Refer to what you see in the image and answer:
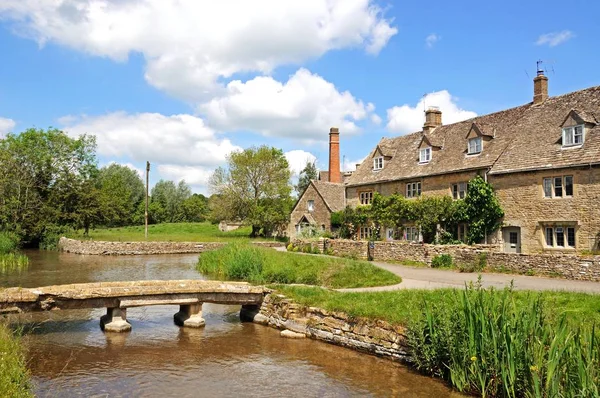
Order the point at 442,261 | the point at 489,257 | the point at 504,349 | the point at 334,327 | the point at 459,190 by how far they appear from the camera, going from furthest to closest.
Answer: the point at 459,190 < the point at 442,261 < the point at 489,257 < the point at 334,327 < the point at 504,349

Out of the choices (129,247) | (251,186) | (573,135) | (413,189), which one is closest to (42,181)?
(129,247)

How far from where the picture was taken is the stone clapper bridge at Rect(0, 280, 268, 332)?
45.8 ft

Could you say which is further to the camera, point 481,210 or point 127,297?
point 481,210

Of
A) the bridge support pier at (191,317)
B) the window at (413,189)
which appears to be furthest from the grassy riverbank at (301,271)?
the window at (413,189)

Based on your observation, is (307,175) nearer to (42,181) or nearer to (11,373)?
(42,181)

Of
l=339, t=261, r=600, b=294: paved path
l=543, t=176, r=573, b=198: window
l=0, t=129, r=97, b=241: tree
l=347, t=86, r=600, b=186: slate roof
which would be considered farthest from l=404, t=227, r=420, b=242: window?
l=0, t=129, r=97, b=241: tree

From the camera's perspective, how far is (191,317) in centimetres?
1619

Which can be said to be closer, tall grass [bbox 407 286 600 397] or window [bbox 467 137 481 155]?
tall grass [bbox 407 286 600 397]

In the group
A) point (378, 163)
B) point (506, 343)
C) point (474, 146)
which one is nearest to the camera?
point (506, 343)

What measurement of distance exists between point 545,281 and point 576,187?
30.3 feet

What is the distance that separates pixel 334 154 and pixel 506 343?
44.8m

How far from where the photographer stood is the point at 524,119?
3247 centimetres

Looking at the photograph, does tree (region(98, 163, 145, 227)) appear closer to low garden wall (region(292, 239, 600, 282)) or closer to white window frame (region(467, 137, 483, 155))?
low garden wall (region(292, 239, 600, 282))

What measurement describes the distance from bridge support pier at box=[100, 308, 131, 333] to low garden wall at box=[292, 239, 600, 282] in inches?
707
